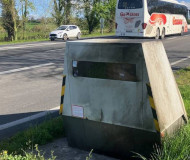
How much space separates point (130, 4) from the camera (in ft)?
73.5

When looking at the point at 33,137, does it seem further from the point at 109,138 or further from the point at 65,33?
the point at 65,33

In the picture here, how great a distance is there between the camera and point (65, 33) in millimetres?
28594

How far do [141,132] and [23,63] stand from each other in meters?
9.54

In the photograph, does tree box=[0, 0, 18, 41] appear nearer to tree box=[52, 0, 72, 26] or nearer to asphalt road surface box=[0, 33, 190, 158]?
tree box=[52, 0, 72, 26]

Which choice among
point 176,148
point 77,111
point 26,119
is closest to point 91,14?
point 26,119

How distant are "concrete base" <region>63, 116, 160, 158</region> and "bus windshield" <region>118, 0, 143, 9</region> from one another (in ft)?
64.3

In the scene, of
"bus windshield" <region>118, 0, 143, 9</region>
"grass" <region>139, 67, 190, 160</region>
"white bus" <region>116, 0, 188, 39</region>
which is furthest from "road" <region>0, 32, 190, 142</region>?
"bus windshield" <region>118, 0, 143, 9</region>

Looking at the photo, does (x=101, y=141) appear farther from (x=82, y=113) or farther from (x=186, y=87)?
(x=186, y=87)

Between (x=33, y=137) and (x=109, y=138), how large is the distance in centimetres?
123

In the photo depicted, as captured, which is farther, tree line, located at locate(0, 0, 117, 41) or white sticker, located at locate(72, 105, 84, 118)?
tree line, located at locate(0, 0, 117, 41)

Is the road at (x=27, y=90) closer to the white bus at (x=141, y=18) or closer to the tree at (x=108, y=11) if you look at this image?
the white bus at (x=141, y=18)

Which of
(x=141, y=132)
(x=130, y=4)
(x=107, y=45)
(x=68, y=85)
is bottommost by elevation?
(x=141, y=132)

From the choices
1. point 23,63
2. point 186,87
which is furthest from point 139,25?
point 186,87

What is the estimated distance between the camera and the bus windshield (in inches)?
873
